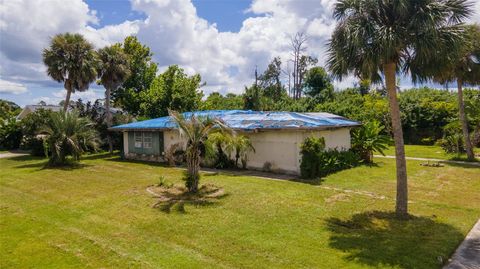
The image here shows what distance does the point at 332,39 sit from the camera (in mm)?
9438

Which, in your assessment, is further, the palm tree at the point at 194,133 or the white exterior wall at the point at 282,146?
the white exterior wall at the point at 282,146

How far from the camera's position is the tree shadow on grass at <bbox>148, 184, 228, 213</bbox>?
10.6 m

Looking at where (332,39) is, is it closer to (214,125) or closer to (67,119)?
(214,125)

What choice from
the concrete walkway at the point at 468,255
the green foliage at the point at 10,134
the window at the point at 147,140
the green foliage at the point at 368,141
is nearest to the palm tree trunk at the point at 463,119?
the green foliage at the point at 368,141

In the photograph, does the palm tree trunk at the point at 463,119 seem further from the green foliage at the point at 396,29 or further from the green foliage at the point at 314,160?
the green foliage at the point at 396,29

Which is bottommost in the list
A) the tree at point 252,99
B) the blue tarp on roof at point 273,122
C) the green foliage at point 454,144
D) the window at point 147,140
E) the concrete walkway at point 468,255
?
the concrete walkway at point 468,255

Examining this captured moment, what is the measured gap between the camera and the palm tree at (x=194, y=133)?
1174cm

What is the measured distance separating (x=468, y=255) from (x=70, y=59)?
24.4m

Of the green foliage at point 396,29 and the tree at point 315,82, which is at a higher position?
the tree at point 315,82

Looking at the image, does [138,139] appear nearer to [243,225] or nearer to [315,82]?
[243,225]

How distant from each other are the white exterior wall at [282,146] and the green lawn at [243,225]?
203 centimetres

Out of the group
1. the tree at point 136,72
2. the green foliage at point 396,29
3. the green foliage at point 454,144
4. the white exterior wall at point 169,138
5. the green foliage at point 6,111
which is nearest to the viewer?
the green foliage at point 396,29

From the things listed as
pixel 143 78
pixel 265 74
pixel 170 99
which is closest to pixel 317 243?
pixel 170 99

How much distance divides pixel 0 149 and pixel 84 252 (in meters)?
32.3
